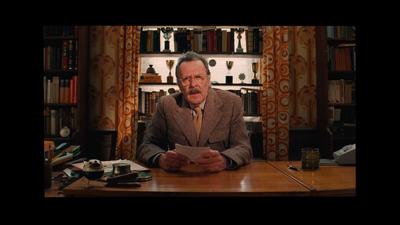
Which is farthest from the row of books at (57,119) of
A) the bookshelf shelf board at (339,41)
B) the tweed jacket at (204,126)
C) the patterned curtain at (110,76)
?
the bookshelf shelf board at (339,41)

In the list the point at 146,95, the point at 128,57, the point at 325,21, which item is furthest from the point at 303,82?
the point at 325,21

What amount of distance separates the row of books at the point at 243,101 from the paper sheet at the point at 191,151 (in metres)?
2.06

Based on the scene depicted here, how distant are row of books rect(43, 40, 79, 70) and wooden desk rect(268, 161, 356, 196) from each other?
8.63 ft

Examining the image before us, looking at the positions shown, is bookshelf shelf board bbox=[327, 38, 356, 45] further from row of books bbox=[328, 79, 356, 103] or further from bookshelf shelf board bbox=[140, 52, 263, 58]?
bookshelf shelf board bbox=[140, 52, 263, 58]

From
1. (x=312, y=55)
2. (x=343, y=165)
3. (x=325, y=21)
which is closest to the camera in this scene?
(x=325, y=21)

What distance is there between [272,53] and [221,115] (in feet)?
5.60

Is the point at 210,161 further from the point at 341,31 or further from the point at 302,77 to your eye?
the point at 341,31

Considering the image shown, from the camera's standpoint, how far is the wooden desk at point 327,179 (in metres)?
0.90

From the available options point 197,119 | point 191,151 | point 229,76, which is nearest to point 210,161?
point 191,151

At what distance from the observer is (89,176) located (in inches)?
37.2

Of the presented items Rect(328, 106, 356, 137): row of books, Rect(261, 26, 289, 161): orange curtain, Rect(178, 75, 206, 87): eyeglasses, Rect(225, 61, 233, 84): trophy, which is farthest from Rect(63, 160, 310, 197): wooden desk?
Rect(328, 106, 356, 137): row of books

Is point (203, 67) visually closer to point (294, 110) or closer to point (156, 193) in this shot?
point (156, 193)

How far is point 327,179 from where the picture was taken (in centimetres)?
106

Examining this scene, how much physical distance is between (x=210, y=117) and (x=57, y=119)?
Answer: 2.17 meters
